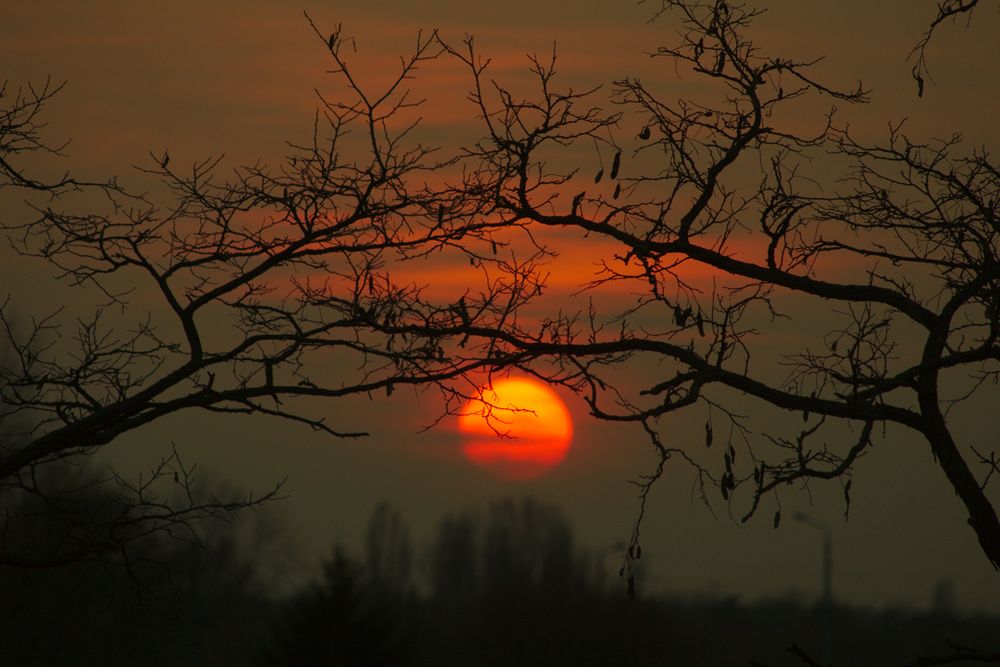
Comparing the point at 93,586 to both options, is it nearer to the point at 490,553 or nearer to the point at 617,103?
the point at 490,553

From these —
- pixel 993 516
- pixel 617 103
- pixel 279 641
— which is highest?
pixel 617 103

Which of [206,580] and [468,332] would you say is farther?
[206,580]

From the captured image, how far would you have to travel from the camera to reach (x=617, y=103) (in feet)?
33.0

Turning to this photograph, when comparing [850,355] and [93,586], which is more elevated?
[850,355]

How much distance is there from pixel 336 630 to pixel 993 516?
34.5 metres

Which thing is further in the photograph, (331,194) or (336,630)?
(336,630)

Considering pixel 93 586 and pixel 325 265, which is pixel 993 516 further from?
pixel 93 586

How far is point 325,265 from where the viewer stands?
10188mm

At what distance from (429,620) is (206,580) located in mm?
10705

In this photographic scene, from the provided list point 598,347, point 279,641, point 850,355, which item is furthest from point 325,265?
point 279,641

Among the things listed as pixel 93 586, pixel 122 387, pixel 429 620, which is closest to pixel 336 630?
pixel 93 586

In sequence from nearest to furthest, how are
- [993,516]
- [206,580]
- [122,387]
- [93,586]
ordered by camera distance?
1. [993,516]
2. [122,387]
3. [93,586]
4. [206,580]

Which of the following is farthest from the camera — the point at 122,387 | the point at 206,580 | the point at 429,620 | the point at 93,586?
the point at 429,620

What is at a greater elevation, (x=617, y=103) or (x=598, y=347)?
(x=617, y=103)
